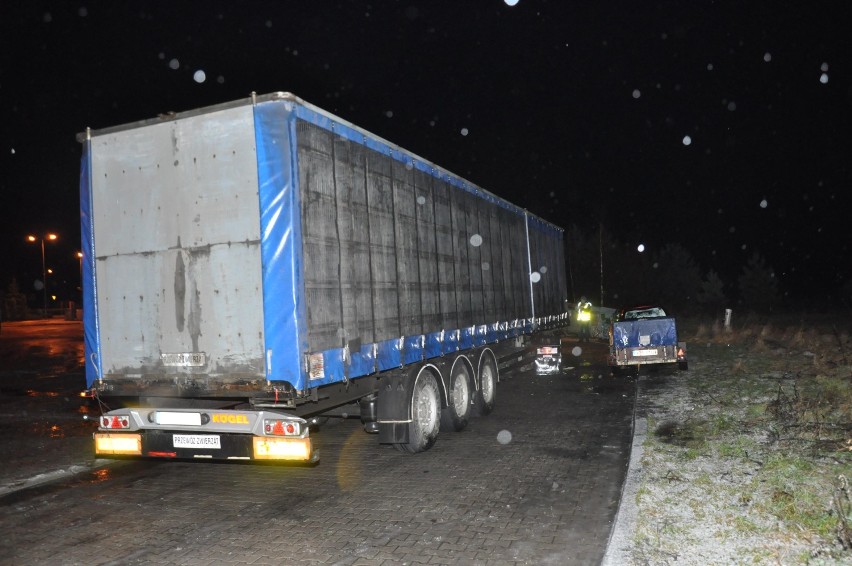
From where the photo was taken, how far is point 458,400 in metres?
9.89

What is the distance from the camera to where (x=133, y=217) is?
667cm

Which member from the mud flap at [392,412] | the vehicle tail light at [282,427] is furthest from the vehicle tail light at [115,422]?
the mud flap at [392,412]

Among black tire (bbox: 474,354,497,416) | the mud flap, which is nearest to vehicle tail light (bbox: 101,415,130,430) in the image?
the mud flap

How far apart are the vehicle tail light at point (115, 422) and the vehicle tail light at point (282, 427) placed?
1678mm

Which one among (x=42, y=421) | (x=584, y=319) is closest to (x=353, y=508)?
(x=42, y=421)

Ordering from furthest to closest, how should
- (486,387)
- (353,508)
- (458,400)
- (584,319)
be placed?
(584,319) < (486,387) < (458,400) < (353,508)

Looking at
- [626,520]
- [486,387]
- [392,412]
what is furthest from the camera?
[486,387]

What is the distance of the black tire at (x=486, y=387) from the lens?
1102 centimetres

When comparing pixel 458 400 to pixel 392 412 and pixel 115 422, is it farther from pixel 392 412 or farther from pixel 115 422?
pixel 115 422

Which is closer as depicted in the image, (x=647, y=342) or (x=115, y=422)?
(x=115, y=422)

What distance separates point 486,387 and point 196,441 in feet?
19.7

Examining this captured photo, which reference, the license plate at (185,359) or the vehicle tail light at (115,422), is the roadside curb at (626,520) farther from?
the vehicle tail light at (115,422)

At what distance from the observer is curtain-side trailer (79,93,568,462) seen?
6.04m

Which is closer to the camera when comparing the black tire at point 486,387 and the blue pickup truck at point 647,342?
the black tire at point 486,387
